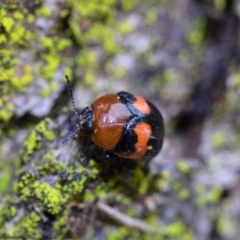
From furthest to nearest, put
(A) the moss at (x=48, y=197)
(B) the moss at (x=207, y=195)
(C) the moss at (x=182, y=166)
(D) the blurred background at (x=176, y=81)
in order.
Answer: (B) the moss at (x=207, y=195)
(C) the moss at (x=182, y=166)
(D) the blurred background at (x=176, y=81)
(A) the moss at (x=48, y=197)

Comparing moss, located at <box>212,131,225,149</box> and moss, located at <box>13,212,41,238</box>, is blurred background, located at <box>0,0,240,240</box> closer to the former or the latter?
moss, located at <box>212,131,225,149</box>

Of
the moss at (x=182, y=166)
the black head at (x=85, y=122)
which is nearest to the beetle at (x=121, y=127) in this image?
the black head at (x=85, y=122)

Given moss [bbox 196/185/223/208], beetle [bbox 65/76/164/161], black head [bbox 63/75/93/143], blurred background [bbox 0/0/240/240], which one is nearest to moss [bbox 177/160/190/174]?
blurred background [bbox 0/0/240/240]

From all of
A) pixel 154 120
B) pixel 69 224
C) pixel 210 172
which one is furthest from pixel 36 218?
pixel 210 172

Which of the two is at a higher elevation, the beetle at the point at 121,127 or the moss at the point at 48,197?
the beetle at the point at 121,127

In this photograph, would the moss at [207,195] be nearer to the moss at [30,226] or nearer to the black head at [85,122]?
the black head at [85,122]

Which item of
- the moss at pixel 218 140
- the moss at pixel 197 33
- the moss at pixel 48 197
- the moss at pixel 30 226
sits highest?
the moss at pixel 197 33

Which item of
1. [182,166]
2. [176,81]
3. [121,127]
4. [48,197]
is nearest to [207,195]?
[182,166]

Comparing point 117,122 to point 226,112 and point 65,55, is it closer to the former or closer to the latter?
point 65,55
